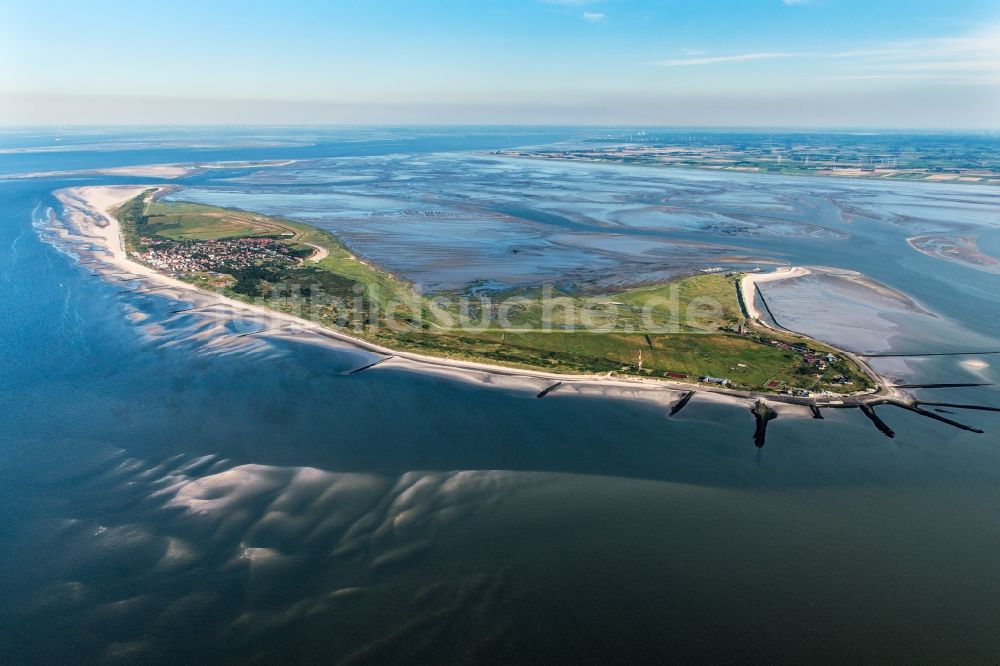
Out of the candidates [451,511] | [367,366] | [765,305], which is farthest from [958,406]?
[367,366]

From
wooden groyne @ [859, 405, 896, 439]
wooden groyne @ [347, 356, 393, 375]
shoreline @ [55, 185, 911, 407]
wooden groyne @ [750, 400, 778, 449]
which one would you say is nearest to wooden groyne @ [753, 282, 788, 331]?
shoreline @ [55, 185, 911, 407]

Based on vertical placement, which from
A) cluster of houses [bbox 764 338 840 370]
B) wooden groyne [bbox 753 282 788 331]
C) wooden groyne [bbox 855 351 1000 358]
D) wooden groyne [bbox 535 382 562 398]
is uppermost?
wooden groyne [bbox 753 282 788 331]

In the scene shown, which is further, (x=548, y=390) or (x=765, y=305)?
(x=765, y=305)

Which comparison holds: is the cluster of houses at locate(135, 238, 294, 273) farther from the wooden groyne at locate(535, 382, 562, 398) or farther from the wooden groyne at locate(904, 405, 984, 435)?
the wooden groyne at locate(904, 405, 984, 435)

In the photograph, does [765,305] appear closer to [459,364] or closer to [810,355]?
[810,355]

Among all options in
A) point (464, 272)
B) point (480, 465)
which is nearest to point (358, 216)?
point (464, 272)

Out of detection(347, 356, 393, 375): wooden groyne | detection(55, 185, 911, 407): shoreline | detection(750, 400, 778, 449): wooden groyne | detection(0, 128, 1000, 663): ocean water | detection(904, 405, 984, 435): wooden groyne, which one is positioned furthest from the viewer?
detection(347, 356, 393, 375): wooden groyne

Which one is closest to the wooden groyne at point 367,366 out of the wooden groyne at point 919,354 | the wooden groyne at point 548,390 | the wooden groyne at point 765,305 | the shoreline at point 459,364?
the shoreline at point 459,364
